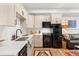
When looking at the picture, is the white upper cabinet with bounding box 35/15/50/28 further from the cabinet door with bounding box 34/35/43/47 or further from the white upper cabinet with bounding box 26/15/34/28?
the cabinet door with bounding box 34/35/43/47

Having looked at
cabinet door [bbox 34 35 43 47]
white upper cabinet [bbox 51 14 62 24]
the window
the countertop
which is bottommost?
cabinet door [bbox 34 35 43 47]

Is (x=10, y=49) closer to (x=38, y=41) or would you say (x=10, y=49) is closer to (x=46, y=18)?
(x=38, y=41)

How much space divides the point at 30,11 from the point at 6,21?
11.5ft

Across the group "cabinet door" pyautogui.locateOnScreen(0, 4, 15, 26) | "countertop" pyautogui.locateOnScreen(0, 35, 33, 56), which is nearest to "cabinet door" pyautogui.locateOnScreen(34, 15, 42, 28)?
"cabinet door" pyautogui.locateOnScreen(0, 4, 15, 26)

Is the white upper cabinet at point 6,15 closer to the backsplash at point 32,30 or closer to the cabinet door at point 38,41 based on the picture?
the cabinet door at point 38,41

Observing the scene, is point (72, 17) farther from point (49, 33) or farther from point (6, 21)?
point (6, 21)

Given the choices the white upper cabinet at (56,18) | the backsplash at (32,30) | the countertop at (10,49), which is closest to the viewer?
the countertop at (10,49)

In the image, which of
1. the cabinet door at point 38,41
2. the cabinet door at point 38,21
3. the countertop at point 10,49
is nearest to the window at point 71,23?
the cabinet door at point 38,21

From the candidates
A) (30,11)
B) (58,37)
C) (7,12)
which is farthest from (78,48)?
(7,12)

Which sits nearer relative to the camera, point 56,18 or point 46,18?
point 56,18

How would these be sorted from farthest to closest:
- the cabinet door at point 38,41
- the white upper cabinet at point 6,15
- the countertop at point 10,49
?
the cabinet door at point 38,41
the white upper cabinet at point 6,15
the countertop at point 10,49

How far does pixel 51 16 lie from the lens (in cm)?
660

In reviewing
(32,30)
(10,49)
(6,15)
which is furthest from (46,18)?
(10,49)

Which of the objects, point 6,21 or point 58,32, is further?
point 58,32
